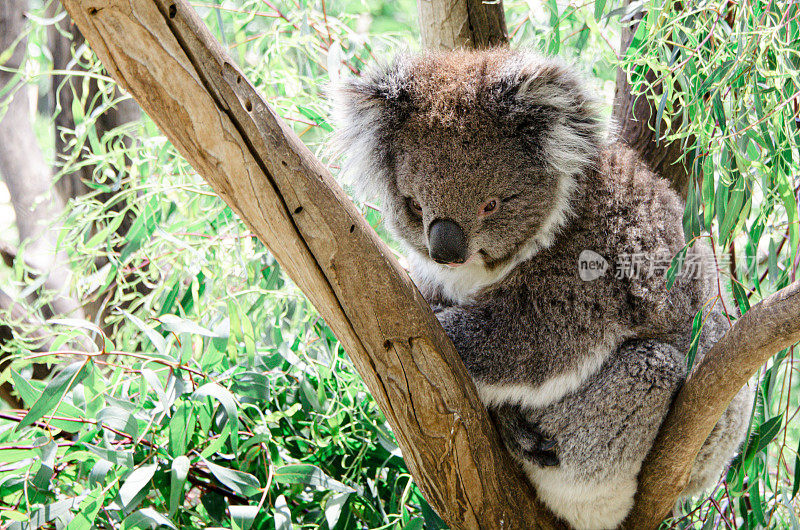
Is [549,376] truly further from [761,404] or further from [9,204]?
[9,204]

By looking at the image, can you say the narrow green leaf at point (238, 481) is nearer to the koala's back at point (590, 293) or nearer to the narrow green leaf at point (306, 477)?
the narrow green leaf at point (306, 477)

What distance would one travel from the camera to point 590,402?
1821mm

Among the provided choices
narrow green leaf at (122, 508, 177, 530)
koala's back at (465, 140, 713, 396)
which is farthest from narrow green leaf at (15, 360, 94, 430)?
koala's back at (465, 140, 713, 396)

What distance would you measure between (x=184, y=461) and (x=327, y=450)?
0.48 m

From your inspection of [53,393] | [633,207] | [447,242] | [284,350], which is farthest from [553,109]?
[53,393]

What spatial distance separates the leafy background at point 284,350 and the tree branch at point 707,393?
0.11 meters

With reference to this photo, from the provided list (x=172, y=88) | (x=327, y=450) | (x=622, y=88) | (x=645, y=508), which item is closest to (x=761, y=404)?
(x=645, y=508)

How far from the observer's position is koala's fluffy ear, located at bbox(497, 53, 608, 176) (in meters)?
1.72

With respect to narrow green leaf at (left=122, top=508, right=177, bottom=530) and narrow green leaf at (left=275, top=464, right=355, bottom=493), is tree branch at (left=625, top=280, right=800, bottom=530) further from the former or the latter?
narrow green leaf at (left=122, top=508, right=177, bottom=530)

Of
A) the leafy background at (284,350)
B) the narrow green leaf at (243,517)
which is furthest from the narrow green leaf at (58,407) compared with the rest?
the narrow green leaf at (243,517)

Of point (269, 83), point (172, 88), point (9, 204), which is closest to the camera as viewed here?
point (172, 88)

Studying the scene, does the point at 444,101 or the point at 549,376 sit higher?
the point at 444,101

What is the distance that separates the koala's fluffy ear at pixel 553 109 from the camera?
67.8 inches

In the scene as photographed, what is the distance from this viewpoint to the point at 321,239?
140 centimetres
